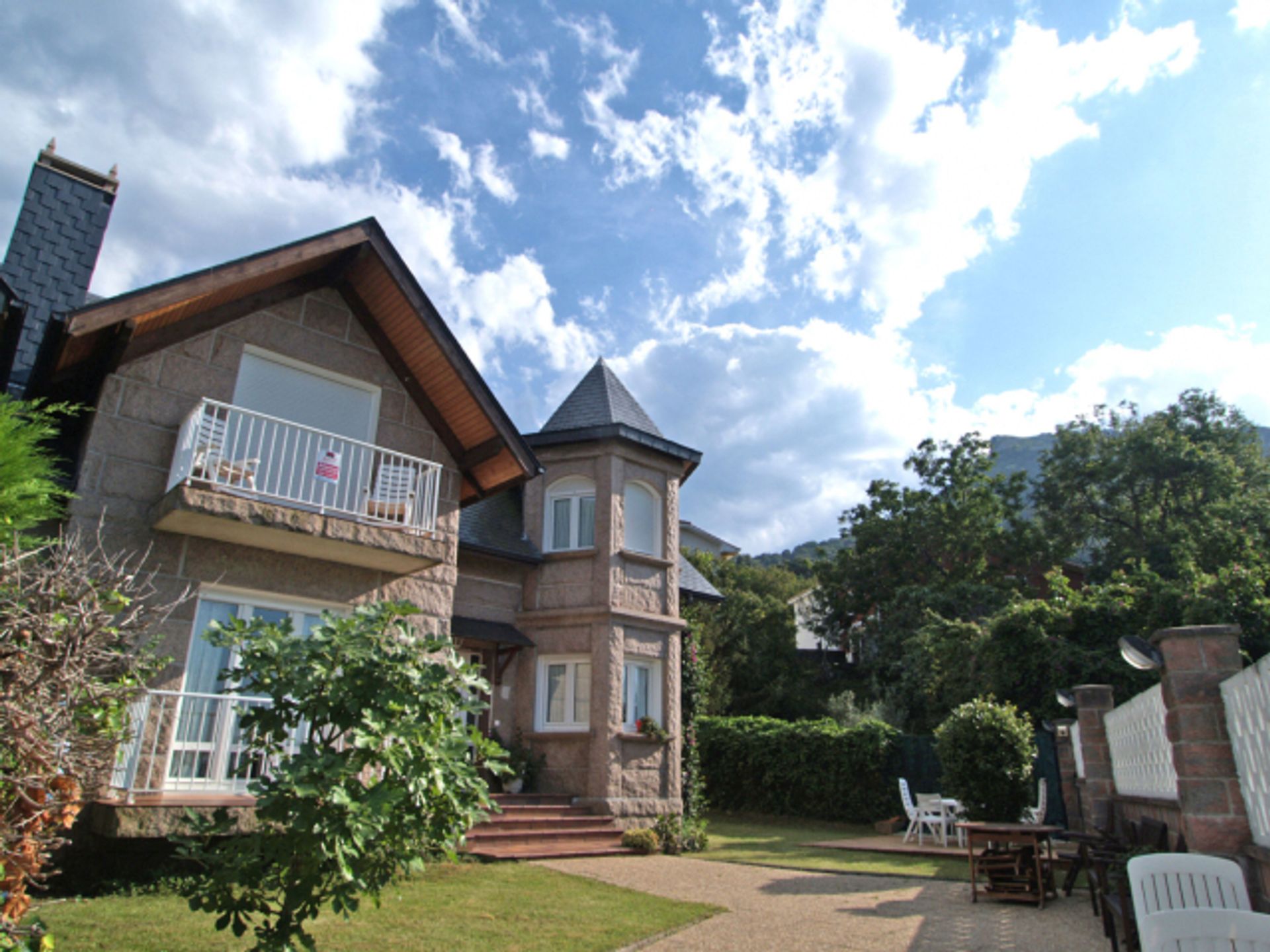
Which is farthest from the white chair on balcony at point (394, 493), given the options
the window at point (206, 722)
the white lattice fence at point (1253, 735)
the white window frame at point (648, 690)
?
the white lattice fence at point (1253, 735)

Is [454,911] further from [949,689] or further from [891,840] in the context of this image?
[949,689]

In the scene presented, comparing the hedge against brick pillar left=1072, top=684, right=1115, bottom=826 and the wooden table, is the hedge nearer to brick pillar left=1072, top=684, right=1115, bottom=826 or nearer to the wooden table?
brick pillar left=1072, top=684, right=1115, bottom=826

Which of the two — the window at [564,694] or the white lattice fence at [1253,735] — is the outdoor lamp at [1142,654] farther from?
the window at [564,694]

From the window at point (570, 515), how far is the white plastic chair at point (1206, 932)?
11.4m

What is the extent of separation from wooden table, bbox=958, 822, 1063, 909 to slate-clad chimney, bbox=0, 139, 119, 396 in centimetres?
1249

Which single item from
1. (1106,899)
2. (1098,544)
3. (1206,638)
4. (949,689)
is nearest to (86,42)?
(1206,638)

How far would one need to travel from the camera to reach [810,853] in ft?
42.1

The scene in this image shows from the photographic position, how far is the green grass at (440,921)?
A: 581cm

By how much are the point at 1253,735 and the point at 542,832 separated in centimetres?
924

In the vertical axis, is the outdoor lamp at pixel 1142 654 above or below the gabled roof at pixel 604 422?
below

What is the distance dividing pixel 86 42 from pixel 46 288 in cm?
344

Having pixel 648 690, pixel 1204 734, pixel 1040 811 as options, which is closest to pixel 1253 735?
pixel 1204 734

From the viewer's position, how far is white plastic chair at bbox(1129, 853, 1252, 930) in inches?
175

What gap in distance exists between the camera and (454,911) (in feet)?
23.7
